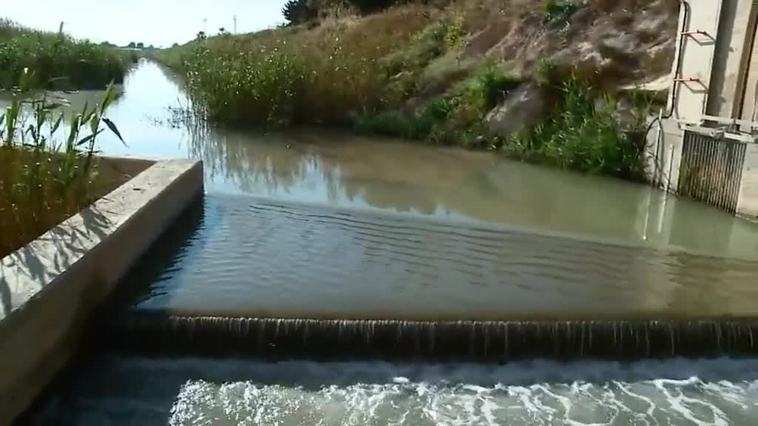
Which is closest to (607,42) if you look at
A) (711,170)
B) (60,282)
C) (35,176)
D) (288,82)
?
(711,170)

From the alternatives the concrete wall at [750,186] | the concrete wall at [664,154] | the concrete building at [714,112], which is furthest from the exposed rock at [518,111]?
the concrete wall at [750,186]

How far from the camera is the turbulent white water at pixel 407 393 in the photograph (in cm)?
363

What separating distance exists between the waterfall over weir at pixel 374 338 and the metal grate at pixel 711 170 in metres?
3.53

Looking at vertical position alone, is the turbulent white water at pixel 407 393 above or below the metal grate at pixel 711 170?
below

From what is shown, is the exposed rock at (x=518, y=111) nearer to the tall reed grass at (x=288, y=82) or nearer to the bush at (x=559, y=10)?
the bush at (x=559, y=10)

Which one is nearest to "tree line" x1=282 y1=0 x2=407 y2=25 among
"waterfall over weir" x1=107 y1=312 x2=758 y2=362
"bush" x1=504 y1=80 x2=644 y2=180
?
"bush" x1=504 y1=80 x2=644 y2=180

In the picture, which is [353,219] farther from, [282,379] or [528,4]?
[528,4]

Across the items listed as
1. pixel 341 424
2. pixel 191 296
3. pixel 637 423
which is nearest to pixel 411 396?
pixel 341 424

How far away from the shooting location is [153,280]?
4.69 metres

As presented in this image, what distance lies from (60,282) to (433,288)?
232 cm

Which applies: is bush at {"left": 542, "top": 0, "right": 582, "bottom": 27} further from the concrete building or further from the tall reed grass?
the concrete building

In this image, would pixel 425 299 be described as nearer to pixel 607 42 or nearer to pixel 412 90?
pixel 607 42

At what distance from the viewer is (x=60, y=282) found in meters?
3.59

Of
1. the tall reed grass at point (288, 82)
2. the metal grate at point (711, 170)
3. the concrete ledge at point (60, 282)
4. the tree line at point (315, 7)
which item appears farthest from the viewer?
the tree line at point (315, 7)
